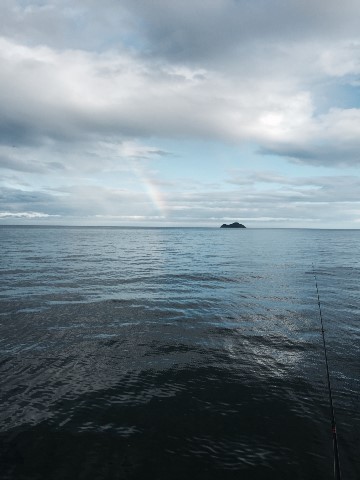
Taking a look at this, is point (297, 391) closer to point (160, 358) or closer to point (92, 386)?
point (160, 358)

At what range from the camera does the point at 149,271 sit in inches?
1433

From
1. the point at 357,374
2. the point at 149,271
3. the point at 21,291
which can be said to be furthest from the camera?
the point at 149,271

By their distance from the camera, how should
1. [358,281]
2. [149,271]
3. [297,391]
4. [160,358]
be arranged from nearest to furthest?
[297,391] → [160,358] → [358,281] → [149,271]

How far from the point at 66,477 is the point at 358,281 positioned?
31694mm

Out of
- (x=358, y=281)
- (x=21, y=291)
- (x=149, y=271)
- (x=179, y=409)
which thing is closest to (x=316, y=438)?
(x=179, y=409)

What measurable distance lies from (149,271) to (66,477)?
29.5m

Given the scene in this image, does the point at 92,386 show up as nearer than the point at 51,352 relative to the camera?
Yes

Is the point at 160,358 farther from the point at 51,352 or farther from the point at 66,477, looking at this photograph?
the point at 66,477

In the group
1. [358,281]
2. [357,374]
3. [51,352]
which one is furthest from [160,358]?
[358,281]

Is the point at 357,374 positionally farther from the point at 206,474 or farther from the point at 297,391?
the point at 206,474

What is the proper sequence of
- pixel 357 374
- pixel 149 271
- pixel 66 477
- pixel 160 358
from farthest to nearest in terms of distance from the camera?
pixel 149 271 < pixel 160 358 < pixel 357 374 < pixel 66 477

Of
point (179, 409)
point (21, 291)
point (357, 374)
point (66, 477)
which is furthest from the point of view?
point (21, 291)

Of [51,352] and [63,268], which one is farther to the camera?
[63,268]

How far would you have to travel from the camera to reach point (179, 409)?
938cm
